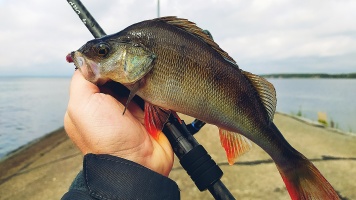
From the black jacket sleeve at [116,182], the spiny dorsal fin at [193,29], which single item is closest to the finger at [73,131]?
the black jacket sleeve at [116,182]

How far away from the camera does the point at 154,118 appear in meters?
2.25

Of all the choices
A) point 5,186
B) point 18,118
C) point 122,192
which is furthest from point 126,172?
point 18,118

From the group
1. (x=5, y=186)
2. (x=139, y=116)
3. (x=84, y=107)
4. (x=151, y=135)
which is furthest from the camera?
(x=5, y=186)

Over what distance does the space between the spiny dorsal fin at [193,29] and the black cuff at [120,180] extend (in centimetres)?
96

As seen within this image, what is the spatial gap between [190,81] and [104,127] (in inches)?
25.5

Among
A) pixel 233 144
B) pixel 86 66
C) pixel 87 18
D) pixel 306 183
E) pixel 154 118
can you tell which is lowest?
pixel 306 183

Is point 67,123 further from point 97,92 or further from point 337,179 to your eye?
point 337,179

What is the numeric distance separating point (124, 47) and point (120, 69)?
161 millimetres

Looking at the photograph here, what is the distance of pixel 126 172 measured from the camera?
200 cm

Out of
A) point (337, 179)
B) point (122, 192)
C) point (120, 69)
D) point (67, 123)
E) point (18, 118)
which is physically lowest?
point (337, 179)

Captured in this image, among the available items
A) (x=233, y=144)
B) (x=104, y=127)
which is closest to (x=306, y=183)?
(x=233, y=144)

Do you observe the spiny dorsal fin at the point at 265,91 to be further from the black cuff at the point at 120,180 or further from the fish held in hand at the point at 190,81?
the black cuff at the point at 120,180

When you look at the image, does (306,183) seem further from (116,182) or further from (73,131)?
(73,131)

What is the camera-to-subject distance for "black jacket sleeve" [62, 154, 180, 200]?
1930 millimetres
